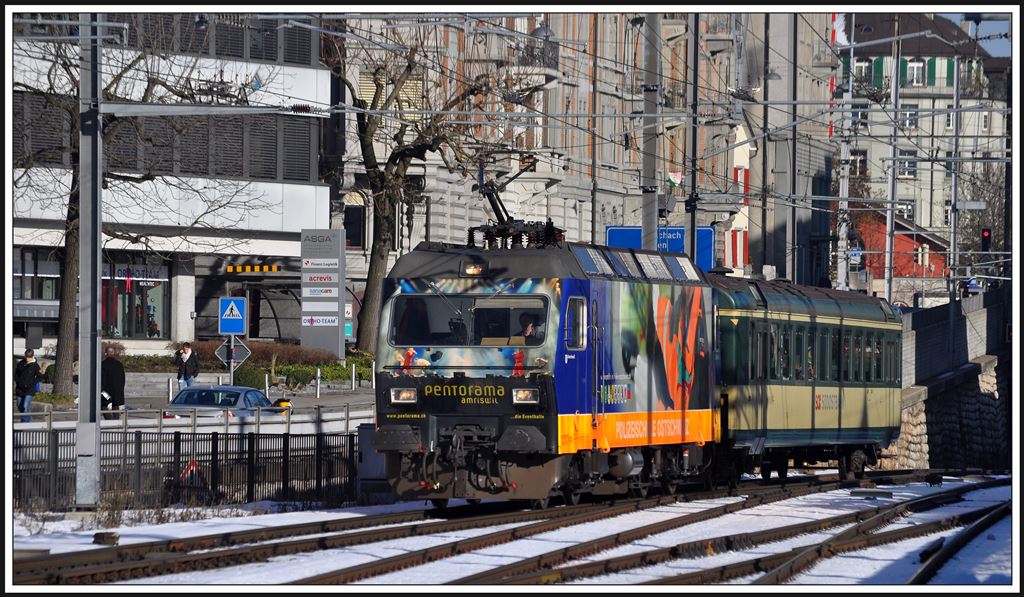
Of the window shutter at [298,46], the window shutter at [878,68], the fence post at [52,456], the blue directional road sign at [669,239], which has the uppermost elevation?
the window shutter at [878,68]

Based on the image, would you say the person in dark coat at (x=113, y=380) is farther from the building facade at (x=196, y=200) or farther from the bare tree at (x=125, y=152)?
the building facade at (x=196, y=200)

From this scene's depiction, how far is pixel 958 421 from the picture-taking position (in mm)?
61906

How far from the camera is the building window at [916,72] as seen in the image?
13550 centimetres

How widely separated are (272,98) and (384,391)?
33.5m

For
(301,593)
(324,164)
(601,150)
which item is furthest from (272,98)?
(301,593)

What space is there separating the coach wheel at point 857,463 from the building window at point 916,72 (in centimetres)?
10487

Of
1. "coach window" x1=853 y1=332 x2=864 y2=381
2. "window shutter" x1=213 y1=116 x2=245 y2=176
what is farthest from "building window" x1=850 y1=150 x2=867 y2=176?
"coach window" x1=853 y1=332 x2=864 y2=381

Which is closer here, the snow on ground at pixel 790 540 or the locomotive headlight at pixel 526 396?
the snow on ground at pixel 790 540

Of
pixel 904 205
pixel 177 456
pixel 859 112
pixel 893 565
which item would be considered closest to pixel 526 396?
pixel 893 565

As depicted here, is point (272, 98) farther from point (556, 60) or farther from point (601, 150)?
point (601, 150)

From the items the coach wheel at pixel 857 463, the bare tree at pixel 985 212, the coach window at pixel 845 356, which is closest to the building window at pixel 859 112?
the coach window at pixel 845 356

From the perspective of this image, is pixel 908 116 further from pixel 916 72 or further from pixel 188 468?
pixel 916 72

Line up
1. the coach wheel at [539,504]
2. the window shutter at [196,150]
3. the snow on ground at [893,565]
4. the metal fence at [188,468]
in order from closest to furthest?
the snow on ground at [893,565] < the metal fence at [188,468] < the coach wheel at [539,504] < the window shutter at [196,150]

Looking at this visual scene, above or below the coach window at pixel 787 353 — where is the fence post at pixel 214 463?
below
